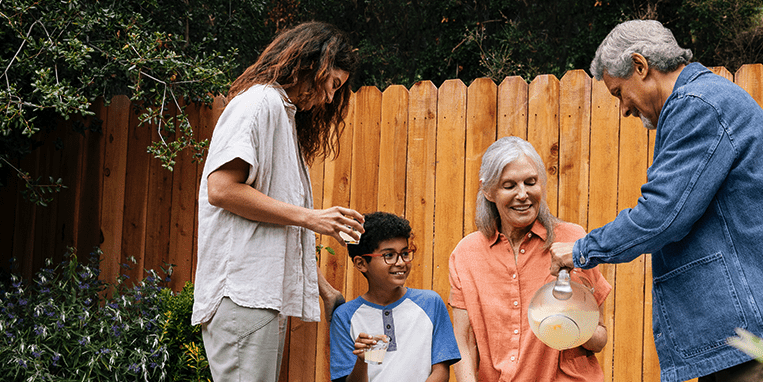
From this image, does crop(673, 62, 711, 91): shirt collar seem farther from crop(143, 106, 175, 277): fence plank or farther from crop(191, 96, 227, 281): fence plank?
crop(143, 106, 175, 277): fence plank

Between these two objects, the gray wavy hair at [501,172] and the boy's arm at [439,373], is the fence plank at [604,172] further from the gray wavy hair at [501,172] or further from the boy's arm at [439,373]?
the boy's arm at [439,373]

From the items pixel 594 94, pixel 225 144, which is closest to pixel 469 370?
pixel 225 144

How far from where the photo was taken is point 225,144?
1832 mm

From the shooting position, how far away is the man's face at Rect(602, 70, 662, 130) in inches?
74.6

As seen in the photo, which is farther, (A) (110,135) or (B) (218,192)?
(A) (110,135)

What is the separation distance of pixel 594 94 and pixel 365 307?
1.61 metres

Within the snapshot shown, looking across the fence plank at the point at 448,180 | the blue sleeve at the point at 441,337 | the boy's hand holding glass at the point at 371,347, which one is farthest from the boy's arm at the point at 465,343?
the fence plank at the point at 448,180

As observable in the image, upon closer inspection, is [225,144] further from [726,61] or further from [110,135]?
[726,61]

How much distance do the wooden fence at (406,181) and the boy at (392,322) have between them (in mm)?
751

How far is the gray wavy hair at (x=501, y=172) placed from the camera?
239cm

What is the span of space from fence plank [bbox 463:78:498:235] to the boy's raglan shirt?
31.6 inches

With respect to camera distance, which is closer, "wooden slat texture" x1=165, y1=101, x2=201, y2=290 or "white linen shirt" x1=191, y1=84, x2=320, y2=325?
"white linen shirt" x1=191, y1=84, x2=320, y2=325

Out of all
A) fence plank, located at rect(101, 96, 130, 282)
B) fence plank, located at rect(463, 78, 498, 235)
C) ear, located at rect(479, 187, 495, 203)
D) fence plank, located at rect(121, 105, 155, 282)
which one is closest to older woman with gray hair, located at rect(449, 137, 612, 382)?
ear, located at rect(479, 187, 495, 203)

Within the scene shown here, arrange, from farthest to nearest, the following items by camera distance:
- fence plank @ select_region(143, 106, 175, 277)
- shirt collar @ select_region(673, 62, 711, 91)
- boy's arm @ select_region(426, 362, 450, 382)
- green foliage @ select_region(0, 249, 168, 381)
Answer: fence plank @ select_region(143, 106, 175, 277) → green foliage @ select_region(0, 249, 168, 381) → boy's arm @ select_region(426, 362, 450, 382) → shirt collar @ select_region(673, 62, 711, 91)
